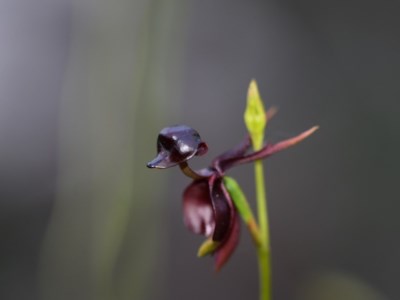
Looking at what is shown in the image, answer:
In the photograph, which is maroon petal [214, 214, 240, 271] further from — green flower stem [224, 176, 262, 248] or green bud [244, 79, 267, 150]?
green bud [244, 79, 267, 150]

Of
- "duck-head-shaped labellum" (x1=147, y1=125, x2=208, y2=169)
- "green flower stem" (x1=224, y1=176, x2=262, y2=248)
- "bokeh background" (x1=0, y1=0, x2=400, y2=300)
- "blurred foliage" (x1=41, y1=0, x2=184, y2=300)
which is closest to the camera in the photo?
"duck-head-shaped labellum" (x1=147, y1=125, x2=208, y2=169)

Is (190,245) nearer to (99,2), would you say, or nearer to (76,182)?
(76,182)

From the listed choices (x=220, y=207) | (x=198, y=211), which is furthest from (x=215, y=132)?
(x=220, y=207)

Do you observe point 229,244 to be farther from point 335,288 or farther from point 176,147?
point 335,288

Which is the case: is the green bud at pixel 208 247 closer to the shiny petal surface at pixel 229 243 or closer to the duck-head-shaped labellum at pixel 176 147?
the shiny petal surface at pixel 229 243

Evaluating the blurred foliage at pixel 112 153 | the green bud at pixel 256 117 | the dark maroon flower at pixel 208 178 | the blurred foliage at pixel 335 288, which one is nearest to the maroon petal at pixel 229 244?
the dark maroon flower at pixel 208 178

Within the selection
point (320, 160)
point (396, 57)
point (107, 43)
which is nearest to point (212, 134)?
point (320, 160)

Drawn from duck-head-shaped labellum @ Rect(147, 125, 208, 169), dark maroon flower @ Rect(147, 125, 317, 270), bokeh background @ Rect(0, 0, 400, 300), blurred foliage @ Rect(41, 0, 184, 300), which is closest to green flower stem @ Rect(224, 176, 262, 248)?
dark maroon flower @ Rect(147, 125, 317, 270)
